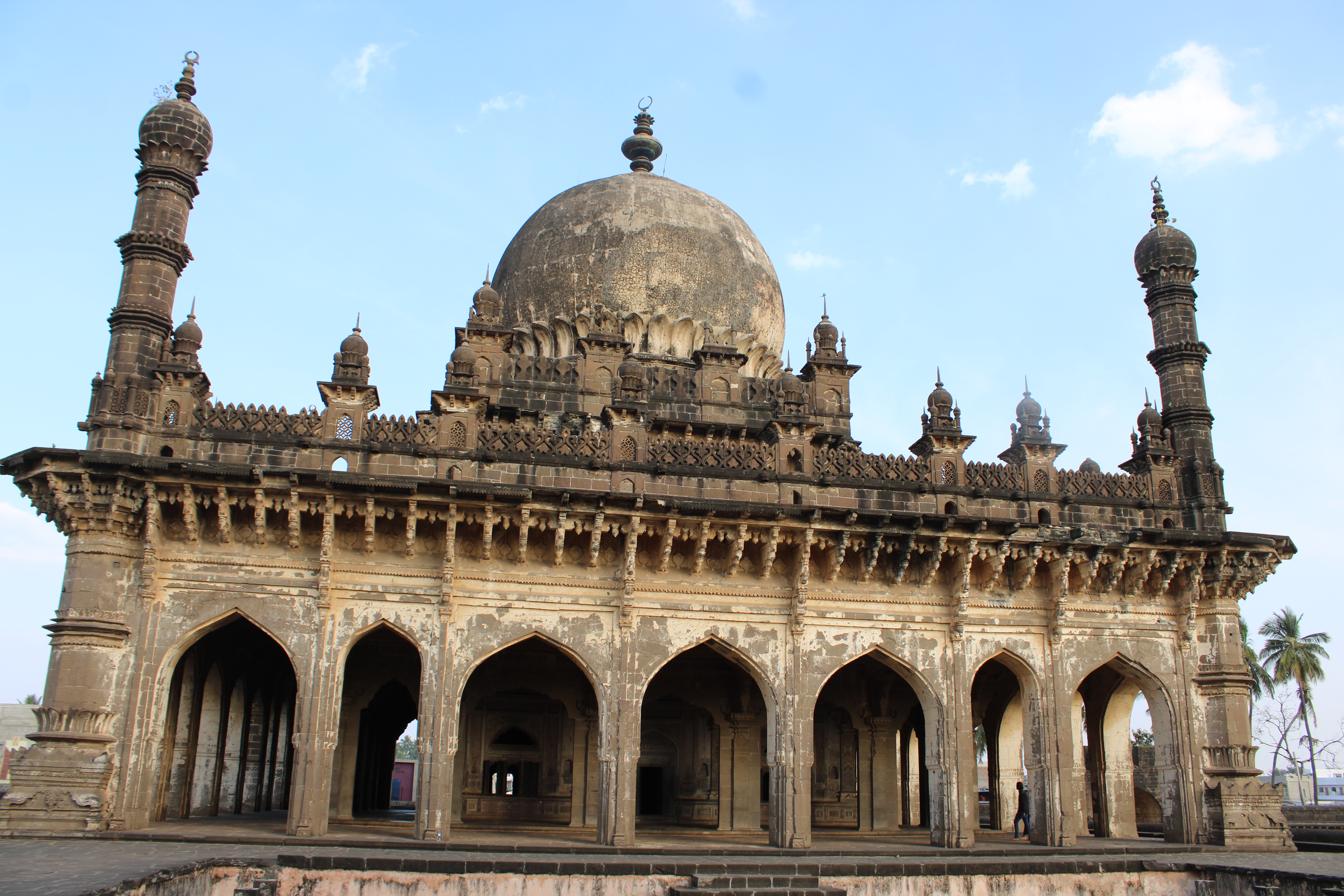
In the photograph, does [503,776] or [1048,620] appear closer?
[1048,620]

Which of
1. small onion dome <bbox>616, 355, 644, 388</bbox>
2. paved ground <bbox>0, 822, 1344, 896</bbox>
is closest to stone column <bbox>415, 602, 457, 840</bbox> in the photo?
paved ground <bbox>0, 822, 1344, 896</bbox>

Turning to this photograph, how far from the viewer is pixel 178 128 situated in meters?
15.0

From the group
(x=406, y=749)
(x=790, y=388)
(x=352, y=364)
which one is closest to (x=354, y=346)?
(x=352, y=364)

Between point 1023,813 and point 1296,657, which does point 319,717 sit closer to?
point 1023,813

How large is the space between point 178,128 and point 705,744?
12.6 m

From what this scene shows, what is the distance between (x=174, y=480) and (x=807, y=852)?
30.5ft

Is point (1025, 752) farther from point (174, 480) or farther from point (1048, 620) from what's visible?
point (174, 480)

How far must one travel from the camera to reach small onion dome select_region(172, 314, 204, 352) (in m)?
14.3

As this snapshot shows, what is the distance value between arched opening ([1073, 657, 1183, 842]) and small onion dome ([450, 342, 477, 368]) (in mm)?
10259

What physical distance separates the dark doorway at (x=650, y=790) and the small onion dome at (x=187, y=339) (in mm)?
10057

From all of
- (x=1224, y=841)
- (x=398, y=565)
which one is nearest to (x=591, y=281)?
(x=398, y=565)

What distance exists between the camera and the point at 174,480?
1318 cm

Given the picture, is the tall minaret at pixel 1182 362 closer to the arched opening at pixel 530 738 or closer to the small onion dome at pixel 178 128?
the arched opening at pixel 530 738

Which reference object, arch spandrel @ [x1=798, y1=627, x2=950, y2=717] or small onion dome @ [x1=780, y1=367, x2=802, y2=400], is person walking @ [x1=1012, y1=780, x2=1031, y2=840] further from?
small onion dome @ [x1=780, y1=367, x2=802, y2=400]
